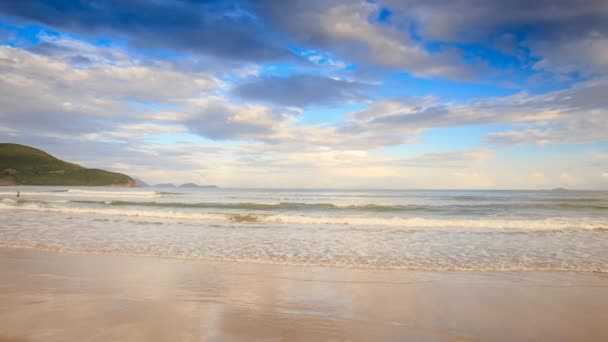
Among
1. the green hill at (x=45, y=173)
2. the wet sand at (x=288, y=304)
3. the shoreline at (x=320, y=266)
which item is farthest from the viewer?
the green hill at (x=45, y=173)

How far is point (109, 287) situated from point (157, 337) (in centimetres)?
261

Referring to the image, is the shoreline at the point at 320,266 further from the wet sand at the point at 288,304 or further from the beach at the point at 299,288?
the wet sand at the point at 288,304

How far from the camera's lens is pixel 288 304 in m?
4.97

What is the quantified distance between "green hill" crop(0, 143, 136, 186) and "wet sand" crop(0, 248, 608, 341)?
11759 cm

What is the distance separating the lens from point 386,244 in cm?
1090

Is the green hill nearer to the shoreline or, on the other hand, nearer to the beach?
the beach

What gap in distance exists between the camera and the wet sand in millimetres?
3885

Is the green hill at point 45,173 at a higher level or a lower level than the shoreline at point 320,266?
higher

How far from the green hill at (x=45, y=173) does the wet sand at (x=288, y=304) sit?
118 metres

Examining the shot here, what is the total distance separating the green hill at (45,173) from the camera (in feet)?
336

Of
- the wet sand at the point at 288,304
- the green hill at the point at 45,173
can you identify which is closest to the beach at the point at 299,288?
the wet sand at the point at 288,304

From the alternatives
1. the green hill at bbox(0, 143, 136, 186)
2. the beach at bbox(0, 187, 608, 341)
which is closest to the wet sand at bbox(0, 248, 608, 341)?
the beach at bbox(0, 187, 608, 341)

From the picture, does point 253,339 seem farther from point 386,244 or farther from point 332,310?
point 386,244

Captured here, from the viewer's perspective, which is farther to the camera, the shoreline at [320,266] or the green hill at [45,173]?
the green hill at [45,173]
